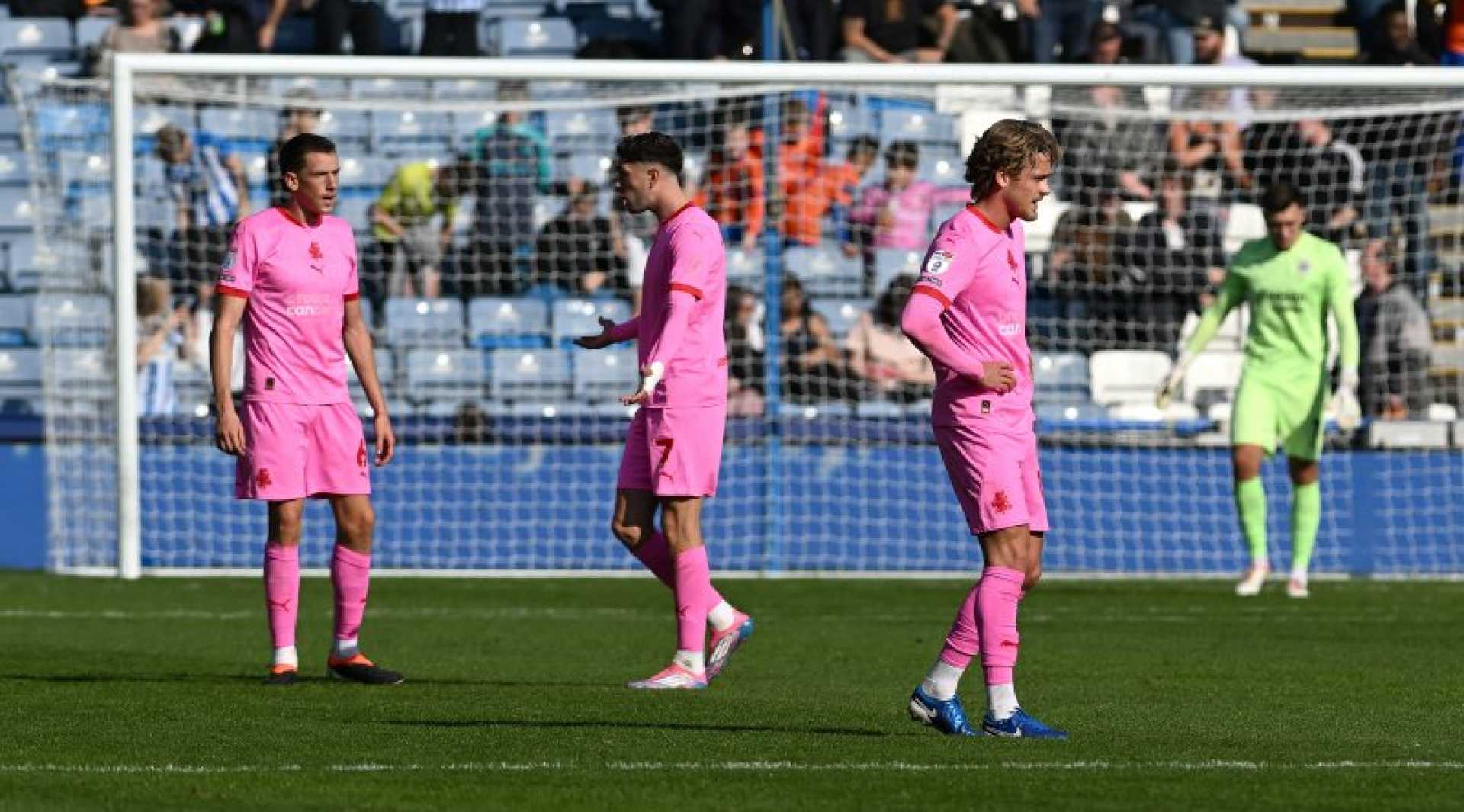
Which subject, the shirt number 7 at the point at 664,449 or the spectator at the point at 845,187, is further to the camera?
the spectator at the point at 845,187

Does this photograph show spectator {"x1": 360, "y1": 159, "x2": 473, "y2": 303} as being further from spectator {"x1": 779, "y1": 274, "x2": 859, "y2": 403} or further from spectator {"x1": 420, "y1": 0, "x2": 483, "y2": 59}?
spectator {"x1": 779, "y1": 274, "x2": 859, "y2": 403}

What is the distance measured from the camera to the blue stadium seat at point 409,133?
18.4 m

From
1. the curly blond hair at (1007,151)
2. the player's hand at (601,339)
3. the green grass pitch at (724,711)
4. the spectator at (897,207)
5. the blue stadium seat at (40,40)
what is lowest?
the green grass pitch at (724,711)

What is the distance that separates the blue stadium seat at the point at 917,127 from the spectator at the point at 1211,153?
63.5 inches

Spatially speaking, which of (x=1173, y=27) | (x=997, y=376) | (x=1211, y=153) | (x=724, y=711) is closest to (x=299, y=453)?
(x=724, y=711)

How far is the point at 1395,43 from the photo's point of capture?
19.6 meters

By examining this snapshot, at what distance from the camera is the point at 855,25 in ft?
64.3

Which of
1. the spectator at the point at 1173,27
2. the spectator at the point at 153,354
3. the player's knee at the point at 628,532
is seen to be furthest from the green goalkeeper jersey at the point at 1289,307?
the spectator at the point at 153,354

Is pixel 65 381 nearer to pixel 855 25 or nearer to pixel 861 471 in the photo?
pixel 861 471

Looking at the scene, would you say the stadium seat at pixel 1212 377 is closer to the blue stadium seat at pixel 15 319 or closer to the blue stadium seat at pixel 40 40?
the blue stadium seat at pixel 15 319

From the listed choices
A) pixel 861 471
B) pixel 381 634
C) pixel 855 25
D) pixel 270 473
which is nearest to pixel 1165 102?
pixel 855 25

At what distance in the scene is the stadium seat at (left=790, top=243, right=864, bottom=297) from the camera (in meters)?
17.4

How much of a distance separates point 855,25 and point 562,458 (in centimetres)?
465

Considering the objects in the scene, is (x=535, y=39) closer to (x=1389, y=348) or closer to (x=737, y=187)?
(x=737, y=187)
